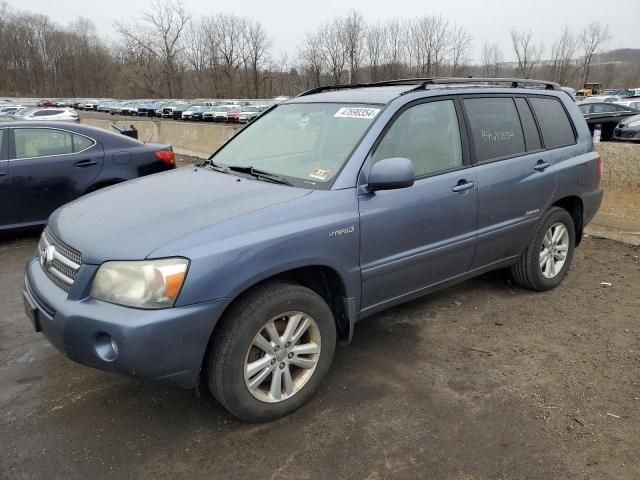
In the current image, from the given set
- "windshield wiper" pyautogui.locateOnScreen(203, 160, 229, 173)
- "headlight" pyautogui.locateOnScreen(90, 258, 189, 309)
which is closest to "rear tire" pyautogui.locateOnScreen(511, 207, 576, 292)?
"windshield wiper" pyautogui.locateOnScreen(203, 160, 229, 173)

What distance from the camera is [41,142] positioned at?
6242 millimetres

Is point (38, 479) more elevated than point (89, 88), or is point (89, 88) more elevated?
point (89, 88)

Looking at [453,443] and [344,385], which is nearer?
[453,443]

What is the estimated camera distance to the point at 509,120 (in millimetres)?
4121

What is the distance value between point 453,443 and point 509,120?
8.56 ft

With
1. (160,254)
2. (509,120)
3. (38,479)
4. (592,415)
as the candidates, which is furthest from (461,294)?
(38,479)

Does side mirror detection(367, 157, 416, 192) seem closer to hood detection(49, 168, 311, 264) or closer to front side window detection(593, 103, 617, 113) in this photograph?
hood detection(49, 168, 311, 264)

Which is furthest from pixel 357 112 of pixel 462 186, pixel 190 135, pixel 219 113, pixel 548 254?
pixel 219 113

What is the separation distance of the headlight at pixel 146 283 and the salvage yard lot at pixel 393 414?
0.83m

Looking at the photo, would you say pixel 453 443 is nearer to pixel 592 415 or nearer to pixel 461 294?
pixel 592 415

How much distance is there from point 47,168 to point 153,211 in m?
4.06

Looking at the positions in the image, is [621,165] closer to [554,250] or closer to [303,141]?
[554,250]

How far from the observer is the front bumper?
2350 millimetres

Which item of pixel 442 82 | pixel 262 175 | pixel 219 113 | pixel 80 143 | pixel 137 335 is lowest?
pixel 137 335
